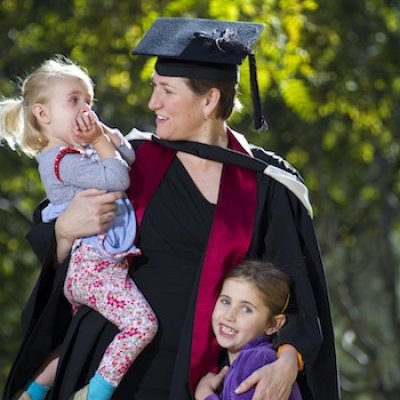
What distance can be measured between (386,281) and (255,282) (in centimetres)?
1032

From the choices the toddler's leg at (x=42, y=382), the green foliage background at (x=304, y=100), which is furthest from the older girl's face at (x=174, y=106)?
the green foliage background at (x=304, y=100)

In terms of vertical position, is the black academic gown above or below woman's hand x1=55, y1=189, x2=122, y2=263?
below

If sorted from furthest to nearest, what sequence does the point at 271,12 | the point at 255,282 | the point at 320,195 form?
the point at 320,195 → the point at 271,12 → the point at 255,282

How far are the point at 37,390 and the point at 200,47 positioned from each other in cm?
137

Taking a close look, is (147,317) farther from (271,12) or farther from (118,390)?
(271,12)

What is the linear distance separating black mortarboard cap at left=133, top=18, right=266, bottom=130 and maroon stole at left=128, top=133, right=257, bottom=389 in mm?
303

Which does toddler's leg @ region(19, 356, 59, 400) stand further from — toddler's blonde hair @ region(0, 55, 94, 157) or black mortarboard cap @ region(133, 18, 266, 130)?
black mortarboard cap @ region(133, 18, 266, 130)

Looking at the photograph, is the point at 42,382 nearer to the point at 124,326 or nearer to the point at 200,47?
the point at 124,326

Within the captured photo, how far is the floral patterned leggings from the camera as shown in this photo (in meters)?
5.50

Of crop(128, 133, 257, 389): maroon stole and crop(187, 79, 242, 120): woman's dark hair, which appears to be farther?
crop(187, 79, 242, 120): woman's dark hair

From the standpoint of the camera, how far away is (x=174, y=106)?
18.4ft

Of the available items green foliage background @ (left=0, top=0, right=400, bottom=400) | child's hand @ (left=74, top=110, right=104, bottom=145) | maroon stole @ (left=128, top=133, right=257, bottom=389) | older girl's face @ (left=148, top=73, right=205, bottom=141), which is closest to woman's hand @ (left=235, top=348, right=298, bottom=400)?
maroon stole @ (left=128, top=133, right=257, bottom=389)

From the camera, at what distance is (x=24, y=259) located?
15445 mm

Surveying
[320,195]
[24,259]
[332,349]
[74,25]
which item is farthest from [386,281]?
[332,349]
